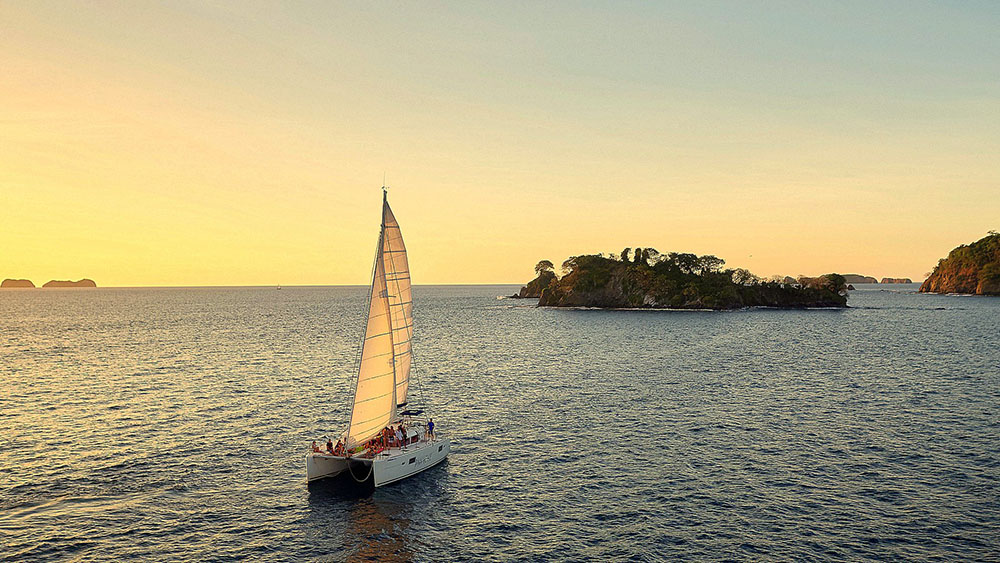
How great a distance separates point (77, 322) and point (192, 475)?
187551mm

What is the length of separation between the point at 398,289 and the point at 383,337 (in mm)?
4077

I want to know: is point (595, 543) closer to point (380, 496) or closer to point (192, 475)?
point (380, 496)

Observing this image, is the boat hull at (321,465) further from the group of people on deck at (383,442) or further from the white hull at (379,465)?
the group of people on deck at (383,442)

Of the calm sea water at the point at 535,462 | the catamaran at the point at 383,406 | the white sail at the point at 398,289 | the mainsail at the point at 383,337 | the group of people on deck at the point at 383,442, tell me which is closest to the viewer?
the calm sea water at the point at 535,462

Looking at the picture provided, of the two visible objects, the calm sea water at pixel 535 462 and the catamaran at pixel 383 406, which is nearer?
the calm sea water at pixel 535 462

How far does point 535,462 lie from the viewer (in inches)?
1944

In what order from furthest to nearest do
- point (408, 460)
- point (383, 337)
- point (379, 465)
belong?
point (383, 337), point (408, 460), point (379, 465)

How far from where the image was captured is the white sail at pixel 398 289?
4738cm

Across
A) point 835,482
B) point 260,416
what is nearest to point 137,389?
point 260,416

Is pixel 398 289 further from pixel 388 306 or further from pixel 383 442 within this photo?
pixel 383 442

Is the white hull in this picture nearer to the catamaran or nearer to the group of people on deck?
the catamaran

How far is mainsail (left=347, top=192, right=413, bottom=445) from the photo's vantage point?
45.7 metres

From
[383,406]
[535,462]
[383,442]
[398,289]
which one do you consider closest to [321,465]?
[383,442]

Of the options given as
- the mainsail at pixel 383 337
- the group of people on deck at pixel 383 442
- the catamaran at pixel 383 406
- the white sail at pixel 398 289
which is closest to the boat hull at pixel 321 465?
the catamaran at pixel 383 406
